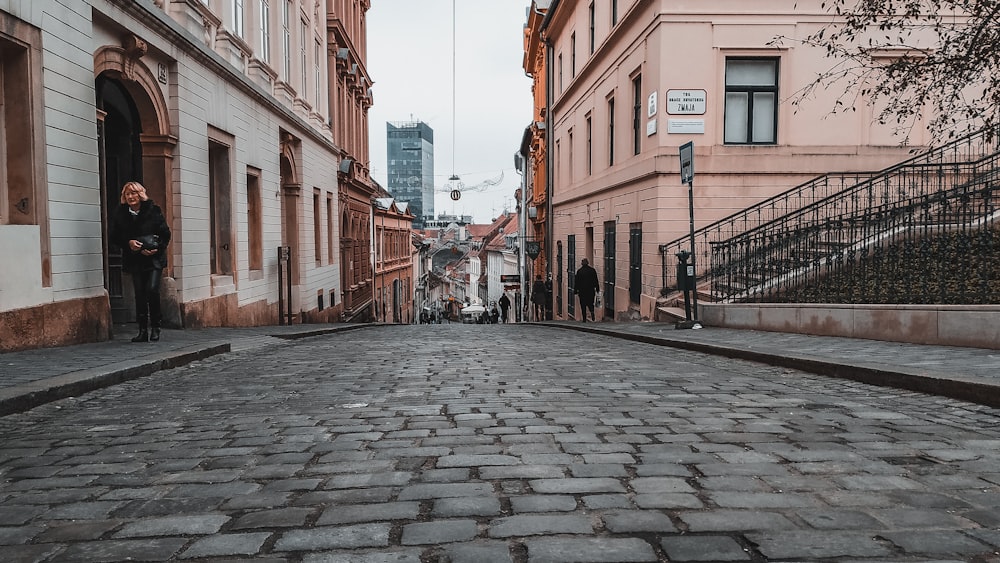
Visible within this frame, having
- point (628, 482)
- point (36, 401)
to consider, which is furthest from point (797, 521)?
point (36, 401)

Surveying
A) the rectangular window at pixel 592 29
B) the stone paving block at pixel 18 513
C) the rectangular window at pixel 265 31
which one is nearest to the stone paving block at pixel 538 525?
the stone paving block at pixel 18 513

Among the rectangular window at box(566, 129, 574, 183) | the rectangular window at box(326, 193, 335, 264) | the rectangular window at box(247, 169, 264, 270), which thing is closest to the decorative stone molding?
the rectangular window at box(247, 169, 264, 270)

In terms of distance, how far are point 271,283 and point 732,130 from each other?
1139 centimetres

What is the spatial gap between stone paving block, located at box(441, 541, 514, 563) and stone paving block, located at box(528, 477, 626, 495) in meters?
0.67

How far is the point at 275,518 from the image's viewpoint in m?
3.10

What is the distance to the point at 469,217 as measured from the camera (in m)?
192

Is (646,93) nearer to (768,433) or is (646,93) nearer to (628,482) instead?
(768,433)

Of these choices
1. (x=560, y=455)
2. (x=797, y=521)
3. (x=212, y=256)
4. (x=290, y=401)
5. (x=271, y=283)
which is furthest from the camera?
(x=271, y=283)

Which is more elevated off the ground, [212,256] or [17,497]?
[212,256]

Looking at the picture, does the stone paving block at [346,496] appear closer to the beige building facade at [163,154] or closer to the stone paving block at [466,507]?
the stone paving block at [466,507]

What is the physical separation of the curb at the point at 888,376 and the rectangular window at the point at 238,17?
12567mm

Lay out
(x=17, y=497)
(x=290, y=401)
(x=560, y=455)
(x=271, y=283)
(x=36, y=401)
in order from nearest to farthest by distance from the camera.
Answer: (x=17, y=497) → (x=560, y=455) → (x=36, y=401) → (x=290, y=401) → (x=271, y=283)

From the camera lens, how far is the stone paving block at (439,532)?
2829 mm

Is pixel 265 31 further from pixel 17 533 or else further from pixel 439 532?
pixel 439 532
